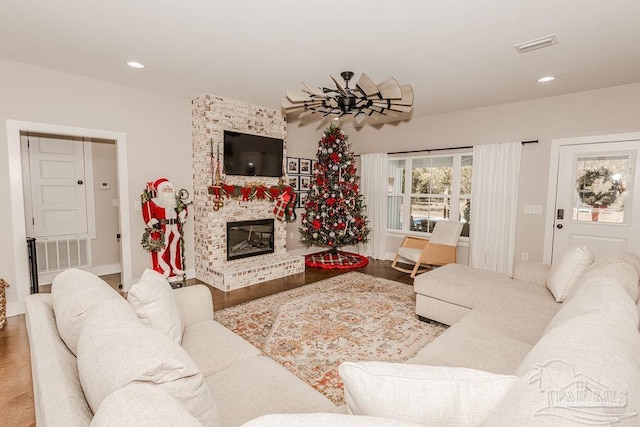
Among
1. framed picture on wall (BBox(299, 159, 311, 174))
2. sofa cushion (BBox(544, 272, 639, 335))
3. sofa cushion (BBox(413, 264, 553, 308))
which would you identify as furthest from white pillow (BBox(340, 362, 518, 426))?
framed picture on wall (BBox(299, 159, 311, 174))

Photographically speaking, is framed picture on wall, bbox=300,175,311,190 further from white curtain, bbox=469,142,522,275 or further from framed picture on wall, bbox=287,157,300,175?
white curtain, bbox=469,142,522,275

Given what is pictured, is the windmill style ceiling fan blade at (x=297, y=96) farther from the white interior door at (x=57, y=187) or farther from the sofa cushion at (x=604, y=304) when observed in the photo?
the white interior door at (x=57, y=187)

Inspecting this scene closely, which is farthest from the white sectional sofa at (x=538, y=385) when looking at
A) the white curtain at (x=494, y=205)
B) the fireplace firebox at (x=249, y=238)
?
the fireplace firebox at (x=249, y=238)

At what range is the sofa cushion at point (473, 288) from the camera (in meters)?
2.59

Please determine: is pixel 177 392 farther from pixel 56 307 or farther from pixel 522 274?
pixel 522 274

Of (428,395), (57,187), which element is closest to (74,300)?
(428,395)

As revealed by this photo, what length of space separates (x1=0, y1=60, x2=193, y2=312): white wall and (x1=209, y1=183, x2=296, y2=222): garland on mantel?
0.54m

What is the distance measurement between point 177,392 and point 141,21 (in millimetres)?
2603

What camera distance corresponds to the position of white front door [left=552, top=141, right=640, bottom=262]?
3.74 m

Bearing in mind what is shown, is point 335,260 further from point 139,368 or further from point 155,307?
point 139,368

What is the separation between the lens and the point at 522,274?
3.07 m

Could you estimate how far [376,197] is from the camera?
6023 mm

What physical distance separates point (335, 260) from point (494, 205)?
2.59m

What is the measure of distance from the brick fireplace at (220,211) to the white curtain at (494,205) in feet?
8.97
